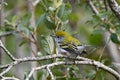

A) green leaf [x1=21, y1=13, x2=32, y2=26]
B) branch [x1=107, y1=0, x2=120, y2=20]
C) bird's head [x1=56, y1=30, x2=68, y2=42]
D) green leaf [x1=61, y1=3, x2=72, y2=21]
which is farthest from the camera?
green leaf [x1=21, y1=13, x2=32, y2=26]

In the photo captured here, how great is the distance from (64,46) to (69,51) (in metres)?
0.14

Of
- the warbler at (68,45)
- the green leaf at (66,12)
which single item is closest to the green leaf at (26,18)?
the warbler at (68,45)

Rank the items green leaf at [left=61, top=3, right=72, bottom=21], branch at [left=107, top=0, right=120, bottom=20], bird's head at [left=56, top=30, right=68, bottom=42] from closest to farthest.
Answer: branch at [left=107, top=0, right=120, bottom=20]
green leaf at [left=61, top=3, right=72, bottom=21]
bird's head at [left=56, top=30, right=68, bottom=42]

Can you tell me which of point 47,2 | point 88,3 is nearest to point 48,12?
point 47,2

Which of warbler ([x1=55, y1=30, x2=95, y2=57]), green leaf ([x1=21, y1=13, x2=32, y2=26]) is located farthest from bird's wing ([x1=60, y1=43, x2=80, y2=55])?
green leaf ([x1=21, y1=13, x2=32, y2=26])

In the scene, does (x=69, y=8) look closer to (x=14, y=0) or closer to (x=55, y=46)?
(x=55, y=46)

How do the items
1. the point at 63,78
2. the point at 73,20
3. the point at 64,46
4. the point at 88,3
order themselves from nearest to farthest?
the point at 63,78 < the point at 64,46 < the point at 88,3 < the point at 73,20

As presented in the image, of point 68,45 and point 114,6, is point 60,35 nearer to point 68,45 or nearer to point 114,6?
point 68,45

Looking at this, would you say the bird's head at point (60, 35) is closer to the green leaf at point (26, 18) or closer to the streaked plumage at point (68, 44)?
the streaked plumage at point (68, 44)

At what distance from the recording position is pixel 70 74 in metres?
2.61

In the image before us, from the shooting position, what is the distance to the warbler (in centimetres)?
261


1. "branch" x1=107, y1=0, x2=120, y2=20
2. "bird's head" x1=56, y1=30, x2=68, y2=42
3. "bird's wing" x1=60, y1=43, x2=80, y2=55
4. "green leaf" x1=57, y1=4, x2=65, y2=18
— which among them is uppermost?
"green leaf" x1=57, y1=4, x2=65, y2=18

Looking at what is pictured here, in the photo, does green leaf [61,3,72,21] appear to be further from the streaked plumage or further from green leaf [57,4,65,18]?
the streaked plumage

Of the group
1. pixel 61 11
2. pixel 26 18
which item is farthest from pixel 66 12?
pixel 26 18
